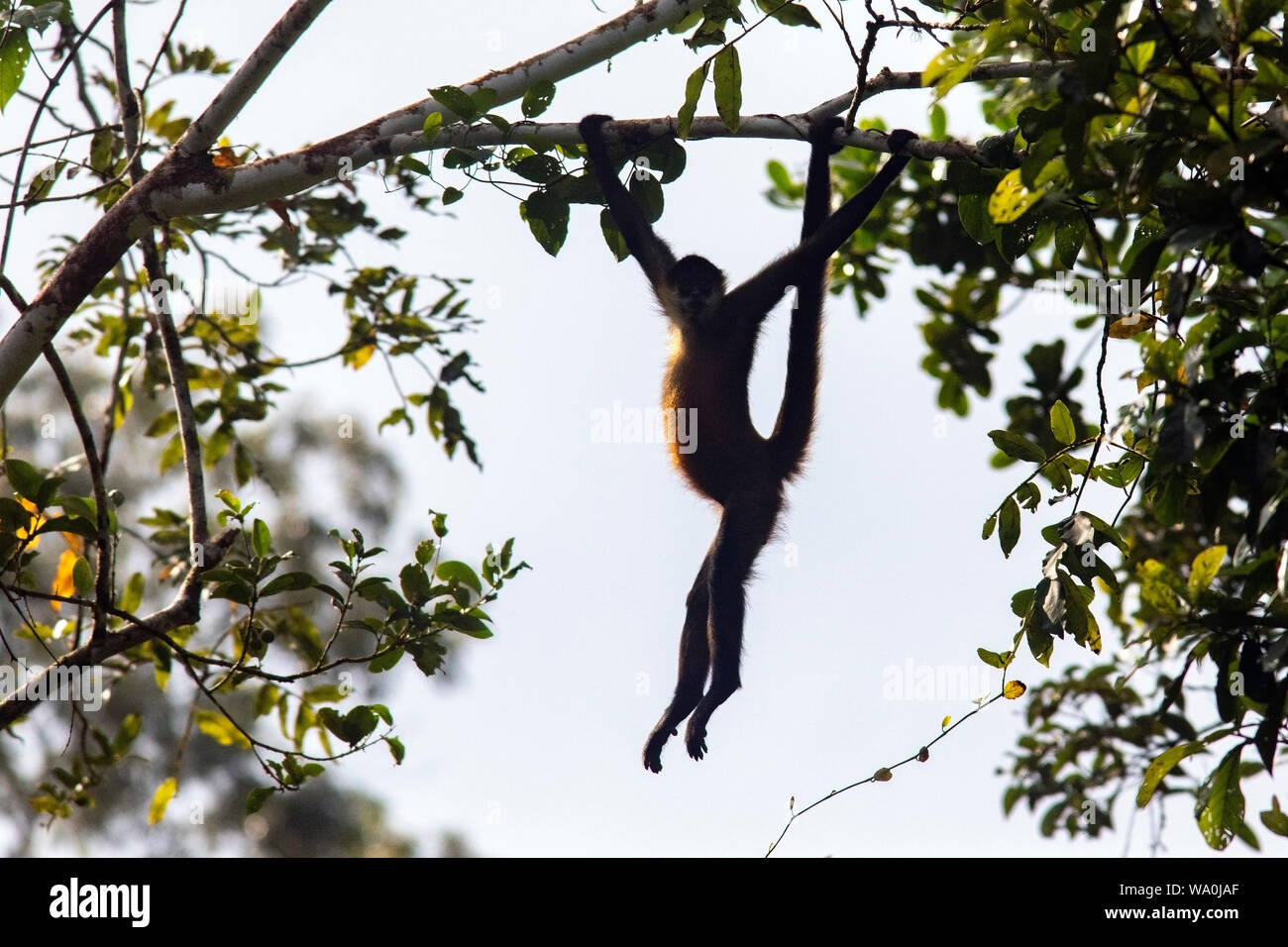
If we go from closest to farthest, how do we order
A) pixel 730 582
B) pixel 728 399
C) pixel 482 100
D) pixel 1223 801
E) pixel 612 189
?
1. pixel 1223 801
2. pixel 482 100
3. pixel 612 189
4. pixel 730 582
5. pixel 728 399

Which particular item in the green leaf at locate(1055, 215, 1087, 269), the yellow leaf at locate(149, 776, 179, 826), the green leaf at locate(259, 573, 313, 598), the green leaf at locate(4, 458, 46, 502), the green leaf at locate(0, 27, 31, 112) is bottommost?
the yellow leaf at locate(149, 776, 179, 826)

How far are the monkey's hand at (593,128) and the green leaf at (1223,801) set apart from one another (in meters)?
2.68

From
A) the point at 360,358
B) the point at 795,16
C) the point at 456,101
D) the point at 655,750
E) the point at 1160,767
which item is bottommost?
the point at 655,750

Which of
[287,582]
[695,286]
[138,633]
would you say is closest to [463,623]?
[287,582]

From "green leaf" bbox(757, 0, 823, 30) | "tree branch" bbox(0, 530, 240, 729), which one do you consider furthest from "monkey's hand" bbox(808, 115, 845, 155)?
"tree branch" bbox(0, 530, 240, 729)

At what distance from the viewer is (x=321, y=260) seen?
6.00 m

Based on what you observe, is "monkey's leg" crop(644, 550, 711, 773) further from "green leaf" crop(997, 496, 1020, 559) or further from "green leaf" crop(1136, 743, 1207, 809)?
"green leaf" crop(1136, 743, 1207, 809)

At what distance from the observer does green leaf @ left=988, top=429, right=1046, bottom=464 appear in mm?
3574

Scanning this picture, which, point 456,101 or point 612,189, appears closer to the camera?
point 456,101

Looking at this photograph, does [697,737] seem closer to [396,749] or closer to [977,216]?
[396,749]

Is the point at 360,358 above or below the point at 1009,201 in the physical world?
above

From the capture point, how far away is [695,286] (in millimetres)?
5898

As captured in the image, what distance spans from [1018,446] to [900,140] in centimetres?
121

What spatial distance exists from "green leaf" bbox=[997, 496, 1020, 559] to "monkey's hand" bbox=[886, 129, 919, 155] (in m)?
1.24
